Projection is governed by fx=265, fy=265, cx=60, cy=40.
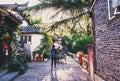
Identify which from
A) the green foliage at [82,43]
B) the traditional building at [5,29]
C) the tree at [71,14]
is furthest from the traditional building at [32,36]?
the tree at [71,14]

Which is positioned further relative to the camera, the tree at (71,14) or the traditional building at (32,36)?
the traditional building at (32,36)

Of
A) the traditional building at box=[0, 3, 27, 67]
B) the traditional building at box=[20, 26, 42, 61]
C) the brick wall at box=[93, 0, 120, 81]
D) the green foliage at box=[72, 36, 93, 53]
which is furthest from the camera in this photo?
the green foliage at box=[72, 36, 93, 53]

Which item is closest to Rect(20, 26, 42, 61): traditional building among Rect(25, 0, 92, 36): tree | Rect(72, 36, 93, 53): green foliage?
Rect(72, 36, 93, 53): green foliage

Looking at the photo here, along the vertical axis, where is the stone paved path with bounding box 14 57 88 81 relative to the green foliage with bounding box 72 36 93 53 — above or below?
below

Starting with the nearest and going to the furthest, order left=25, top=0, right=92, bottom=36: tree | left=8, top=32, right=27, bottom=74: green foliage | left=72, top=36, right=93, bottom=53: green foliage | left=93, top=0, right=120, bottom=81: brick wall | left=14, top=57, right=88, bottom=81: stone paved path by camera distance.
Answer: left=93, top=0, right=120, bottom=81: brick wall < left=14, top=57, right=88, bottom=81: stone paved path < left=8, top=32, right=27, bottom=74: green foliage < left=25, top=0, right=92, bottom=36: tree < left=72, top=36, right=93, bottom=53: green foliage

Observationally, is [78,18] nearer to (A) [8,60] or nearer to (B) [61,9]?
(B) [61,9]

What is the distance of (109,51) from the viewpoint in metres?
7.97

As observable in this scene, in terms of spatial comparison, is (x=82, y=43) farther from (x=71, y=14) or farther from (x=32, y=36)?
(x=71, y=14)

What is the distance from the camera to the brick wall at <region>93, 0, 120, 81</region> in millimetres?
7184

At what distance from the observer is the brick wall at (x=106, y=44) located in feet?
23.6

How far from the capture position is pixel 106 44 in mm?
8367

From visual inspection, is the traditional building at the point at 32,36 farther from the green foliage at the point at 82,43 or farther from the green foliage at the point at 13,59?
the green foliage at the point at 13,59

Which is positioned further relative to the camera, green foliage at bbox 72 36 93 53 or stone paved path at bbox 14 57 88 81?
green foliage at bbox 72 36 93 53

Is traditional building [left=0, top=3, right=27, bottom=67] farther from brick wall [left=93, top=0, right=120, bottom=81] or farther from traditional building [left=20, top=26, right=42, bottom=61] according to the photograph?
traditional building [left=20, top=26, right=42, bottom=61]
